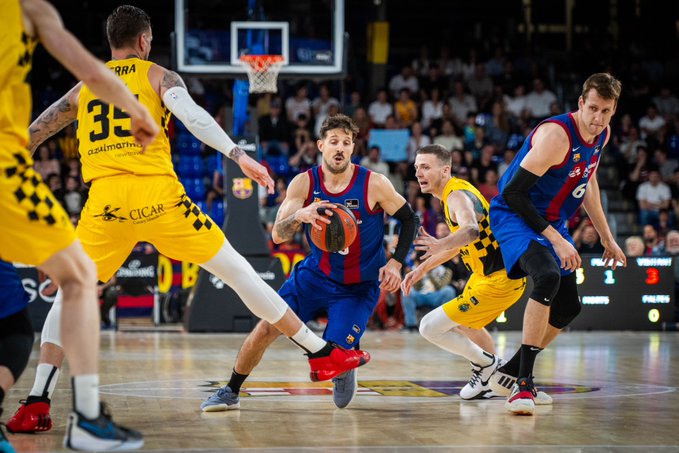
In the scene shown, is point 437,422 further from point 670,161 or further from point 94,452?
point 670,161

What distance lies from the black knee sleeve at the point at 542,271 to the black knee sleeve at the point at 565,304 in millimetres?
536

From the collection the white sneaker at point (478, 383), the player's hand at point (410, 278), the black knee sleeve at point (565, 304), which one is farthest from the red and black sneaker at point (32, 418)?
the black knee sleeve at point (565, 304)

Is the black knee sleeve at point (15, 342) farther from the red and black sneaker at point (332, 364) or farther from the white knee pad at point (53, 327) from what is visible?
the red and black sneaker at point (332, 364)

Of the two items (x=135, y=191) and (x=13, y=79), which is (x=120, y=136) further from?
(x=13, y=79)

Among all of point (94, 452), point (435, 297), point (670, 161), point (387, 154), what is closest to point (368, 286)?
point (94, 452)

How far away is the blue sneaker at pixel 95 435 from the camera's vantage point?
143 inches

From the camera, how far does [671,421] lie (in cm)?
552

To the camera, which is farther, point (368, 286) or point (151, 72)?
point (368, 286)

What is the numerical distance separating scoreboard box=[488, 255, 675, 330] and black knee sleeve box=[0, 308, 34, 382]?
1068cm

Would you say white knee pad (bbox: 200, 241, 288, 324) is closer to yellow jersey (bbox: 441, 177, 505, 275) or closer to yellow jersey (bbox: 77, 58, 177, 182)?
yellow jersey (bbox: 77, 58, 177, 182)

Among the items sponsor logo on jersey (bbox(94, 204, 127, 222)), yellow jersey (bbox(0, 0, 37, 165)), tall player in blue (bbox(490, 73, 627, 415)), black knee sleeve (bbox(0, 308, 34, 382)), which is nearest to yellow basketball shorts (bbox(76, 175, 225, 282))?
sponsor logo on jersey (bbox(94, 204, 127, 222))

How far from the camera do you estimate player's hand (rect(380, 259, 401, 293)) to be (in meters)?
5.91

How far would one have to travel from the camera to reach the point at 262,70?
14.1 m

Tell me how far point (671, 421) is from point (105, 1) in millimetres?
19815
